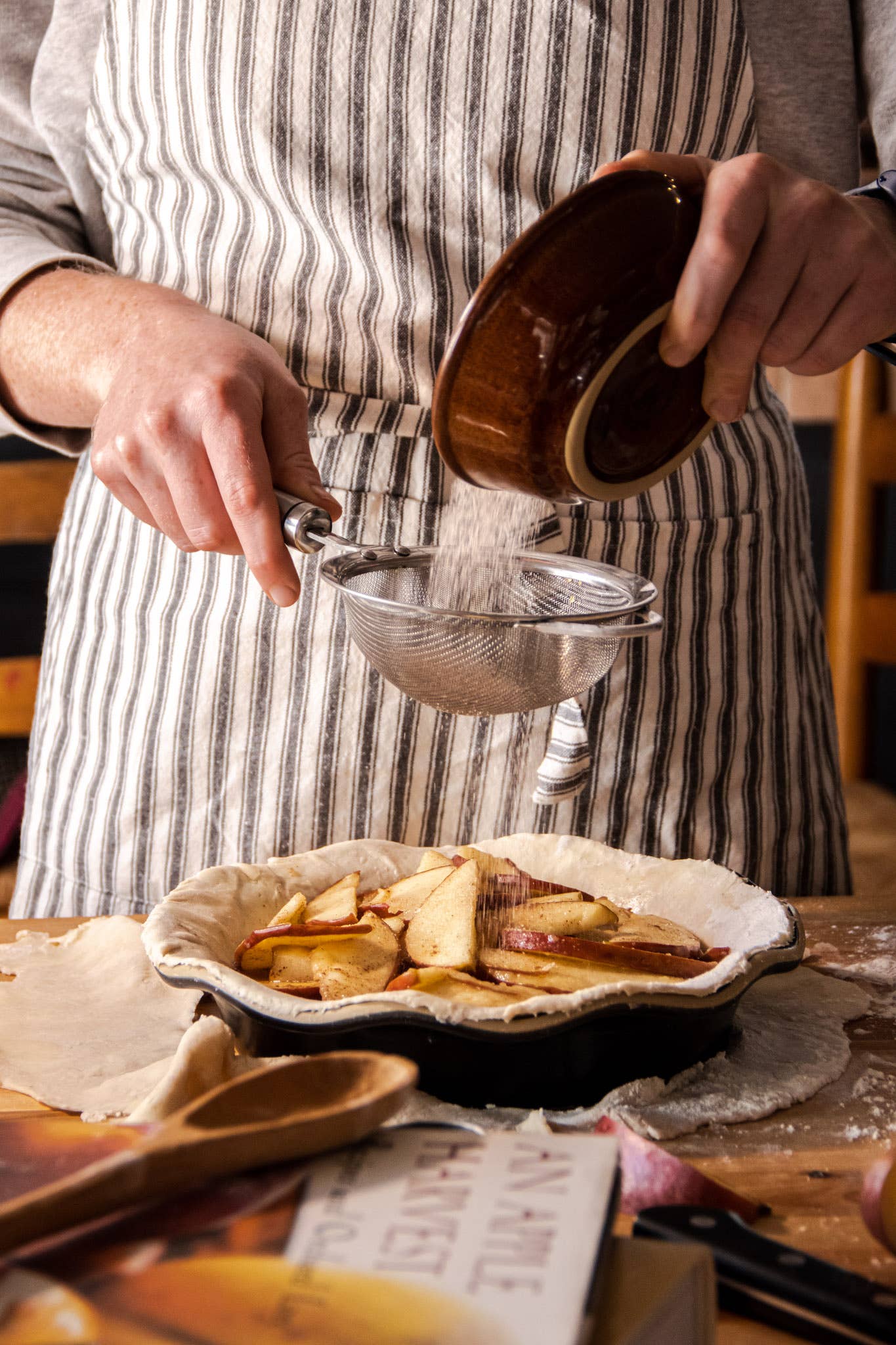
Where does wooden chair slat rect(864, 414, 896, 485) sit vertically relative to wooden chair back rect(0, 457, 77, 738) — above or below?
above

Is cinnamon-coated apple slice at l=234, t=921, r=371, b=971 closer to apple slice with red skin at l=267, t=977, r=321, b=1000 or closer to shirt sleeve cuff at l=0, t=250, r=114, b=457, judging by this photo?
apple slice with red skin at l=267, t=977, r=321, b=1000

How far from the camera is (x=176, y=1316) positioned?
45 cm

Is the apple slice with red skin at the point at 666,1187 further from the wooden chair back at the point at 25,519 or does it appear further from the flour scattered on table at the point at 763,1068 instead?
the wooden chair back at the point at 25,519

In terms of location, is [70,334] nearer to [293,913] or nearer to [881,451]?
[293,913]

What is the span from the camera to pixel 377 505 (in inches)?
50.5

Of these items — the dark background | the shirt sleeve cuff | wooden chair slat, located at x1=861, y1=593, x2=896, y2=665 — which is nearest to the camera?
the shirt sleeve cuff

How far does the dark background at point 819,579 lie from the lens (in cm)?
318

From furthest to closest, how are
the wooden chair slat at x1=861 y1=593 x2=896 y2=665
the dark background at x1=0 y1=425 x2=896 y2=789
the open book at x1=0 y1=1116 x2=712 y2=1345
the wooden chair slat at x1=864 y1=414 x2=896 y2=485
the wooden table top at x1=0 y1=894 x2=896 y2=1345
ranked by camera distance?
the dark background at x1=0 y1=425 x2=896 y2=789 < the wooden chair slat at x1=864 y1=414 x2=896 y2=485 < the wooden chair slat at x1=861 y1=593 x2=896 y2=665 < the wooden table top at x1=0 y1=894 x2=896 y2=1345 < the open book at x1=0 y1=1116 x2=712 y2=1345

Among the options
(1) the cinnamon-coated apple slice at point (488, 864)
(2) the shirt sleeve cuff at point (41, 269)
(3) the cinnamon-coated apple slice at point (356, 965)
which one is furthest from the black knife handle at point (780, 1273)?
(2) the shirt sleeve cuff at point (41, 269)

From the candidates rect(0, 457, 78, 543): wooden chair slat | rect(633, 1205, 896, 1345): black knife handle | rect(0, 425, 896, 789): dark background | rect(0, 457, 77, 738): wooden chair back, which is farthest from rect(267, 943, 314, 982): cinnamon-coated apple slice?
rect(0, 425, 896, 789): dark background

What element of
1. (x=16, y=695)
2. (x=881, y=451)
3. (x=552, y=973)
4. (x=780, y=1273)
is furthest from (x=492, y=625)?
(x=881, y=451)

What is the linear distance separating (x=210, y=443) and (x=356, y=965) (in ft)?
1.37

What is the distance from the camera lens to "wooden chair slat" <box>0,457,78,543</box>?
2.32 metres

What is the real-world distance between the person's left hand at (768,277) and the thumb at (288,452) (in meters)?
0.31
